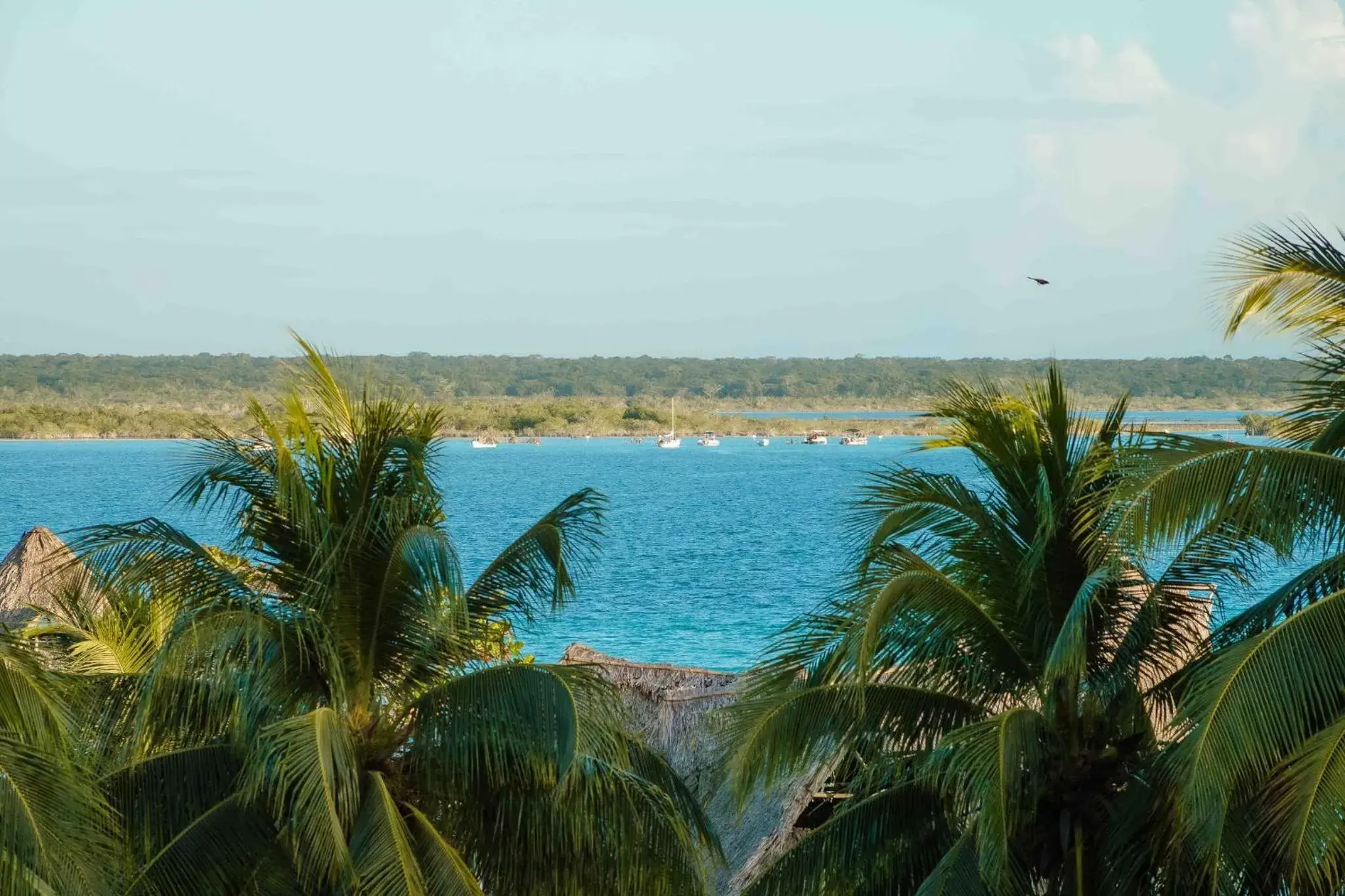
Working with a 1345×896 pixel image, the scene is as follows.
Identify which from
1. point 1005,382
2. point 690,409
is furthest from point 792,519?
point 690,409

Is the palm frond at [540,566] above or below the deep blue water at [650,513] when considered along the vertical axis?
above

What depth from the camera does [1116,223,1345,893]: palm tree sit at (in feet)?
24.0

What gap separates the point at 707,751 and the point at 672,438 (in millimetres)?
120220

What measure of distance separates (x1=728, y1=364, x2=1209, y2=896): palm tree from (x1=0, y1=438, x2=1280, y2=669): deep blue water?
0.56 meters

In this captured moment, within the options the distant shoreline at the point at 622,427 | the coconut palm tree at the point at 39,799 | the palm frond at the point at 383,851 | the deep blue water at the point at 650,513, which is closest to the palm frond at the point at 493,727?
the palm frond at the point at 383,851

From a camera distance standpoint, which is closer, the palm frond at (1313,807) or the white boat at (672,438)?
the palm frond at (1313,807)

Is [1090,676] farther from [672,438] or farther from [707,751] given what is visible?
[672,438]

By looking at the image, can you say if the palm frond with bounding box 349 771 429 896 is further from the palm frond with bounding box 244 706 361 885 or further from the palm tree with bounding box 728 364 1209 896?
the palm tree with bounding box 728 364 1209 896

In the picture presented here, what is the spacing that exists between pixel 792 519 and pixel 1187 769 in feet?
208

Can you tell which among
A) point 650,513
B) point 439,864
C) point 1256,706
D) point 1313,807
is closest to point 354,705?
point 439,864

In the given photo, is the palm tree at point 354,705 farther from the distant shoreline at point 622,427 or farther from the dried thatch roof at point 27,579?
the distant shoreline at point 622,427

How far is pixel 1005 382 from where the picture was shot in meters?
10.7

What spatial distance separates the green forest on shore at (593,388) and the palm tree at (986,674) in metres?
62.0

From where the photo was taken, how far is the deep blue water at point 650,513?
3712cm
